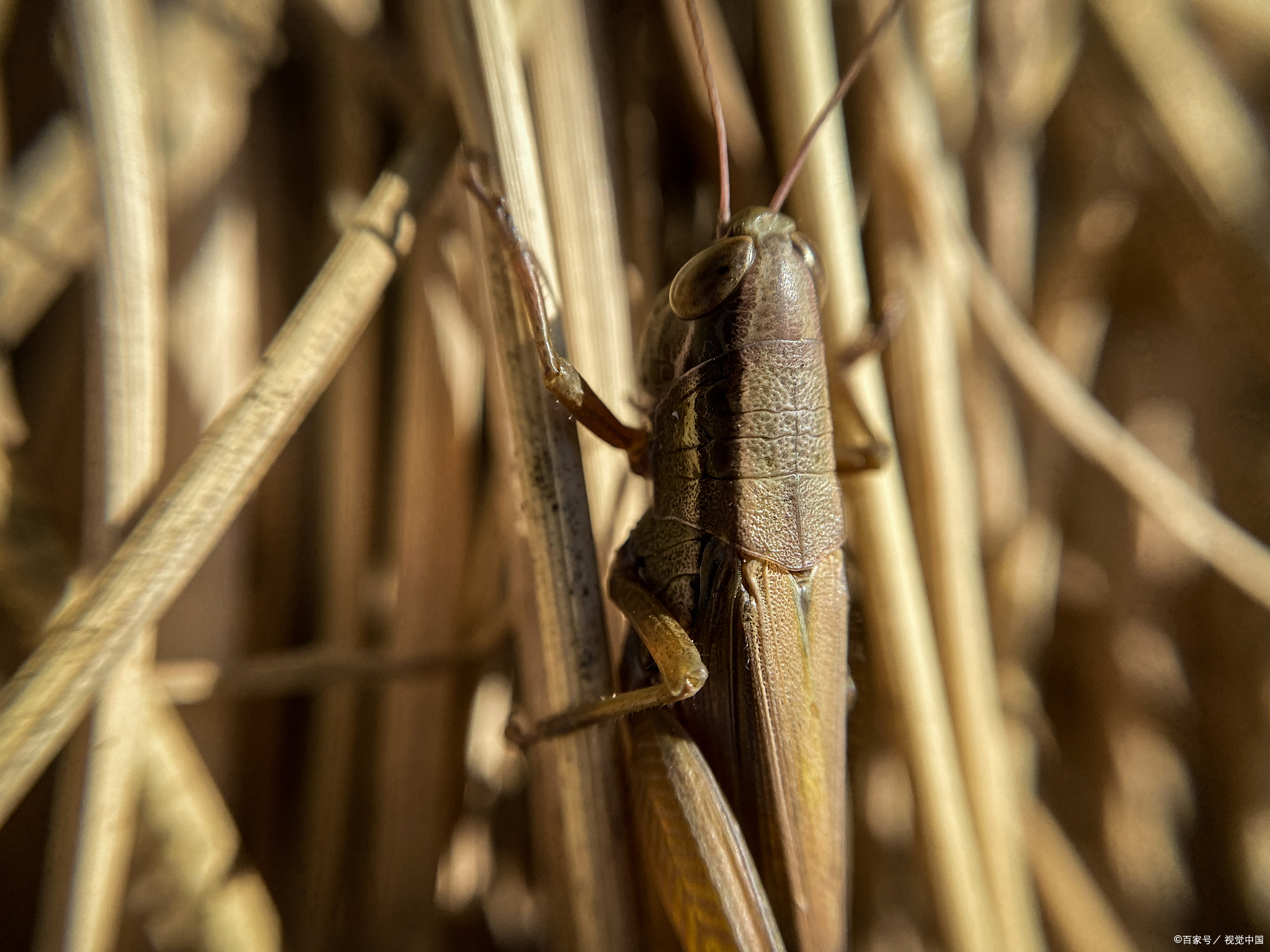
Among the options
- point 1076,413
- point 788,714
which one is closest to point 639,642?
point 788,714

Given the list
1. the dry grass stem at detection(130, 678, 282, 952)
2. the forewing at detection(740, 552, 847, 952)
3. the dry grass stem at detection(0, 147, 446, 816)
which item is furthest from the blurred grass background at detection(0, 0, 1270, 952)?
the forewing at detection(740, 552, 847, 952)

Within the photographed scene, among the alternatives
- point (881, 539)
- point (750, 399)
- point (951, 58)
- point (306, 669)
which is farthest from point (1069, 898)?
point (951, 58)

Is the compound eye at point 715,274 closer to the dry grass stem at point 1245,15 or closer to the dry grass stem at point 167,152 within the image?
A: the dry grass stem at point 167,152

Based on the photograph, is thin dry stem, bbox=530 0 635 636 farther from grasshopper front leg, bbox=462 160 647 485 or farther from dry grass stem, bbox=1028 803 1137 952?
dry grass stem, bbox=1028 803 1137 952

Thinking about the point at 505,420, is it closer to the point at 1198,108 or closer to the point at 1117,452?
the point at 1117,452

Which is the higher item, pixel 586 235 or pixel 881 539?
pixel 586 235

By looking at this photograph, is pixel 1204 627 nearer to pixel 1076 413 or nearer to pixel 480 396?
pixel 1076 413

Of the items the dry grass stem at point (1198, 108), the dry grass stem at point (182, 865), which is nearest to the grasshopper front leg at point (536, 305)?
the dry grass stem at point (182, 865)
